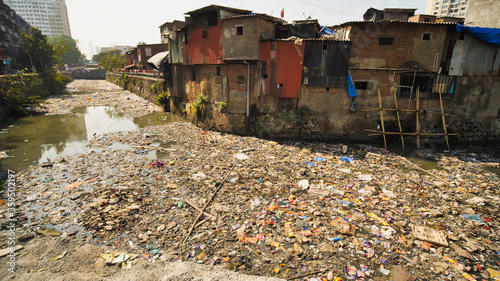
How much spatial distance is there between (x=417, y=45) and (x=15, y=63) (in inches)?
1650

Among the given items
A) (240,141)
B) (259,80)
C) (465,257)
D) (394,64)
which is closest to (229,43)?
(259,80)

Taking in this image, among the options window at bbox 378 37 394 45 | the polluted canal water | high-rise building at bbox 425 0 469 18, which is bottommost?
the polluted canal water

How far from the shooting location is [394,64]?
10.2 meters

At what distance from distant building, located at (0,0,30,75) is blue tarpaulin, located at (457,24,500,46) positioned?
130 feet

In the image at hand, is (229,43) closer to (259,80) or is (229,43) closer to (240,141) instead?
(259,80)

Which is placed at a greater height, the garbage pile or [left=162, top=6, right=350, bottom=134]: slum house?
[left=162, top=6, right=350, bottom=134]: slum house

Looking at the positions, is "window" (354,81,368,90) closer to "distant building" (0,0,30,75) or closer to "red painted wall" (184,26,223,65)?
"red painted wall" (184,26,223,65)

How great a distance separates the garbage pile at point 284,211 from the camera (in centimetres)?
445

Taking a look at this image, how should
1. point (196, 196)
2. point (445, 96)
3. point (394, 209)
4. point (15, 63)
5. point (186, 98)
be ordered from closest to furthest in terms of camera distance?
point (394, 209)
point (196, 196)
point (445, 96)
point (186, 98)
point (15, 63)

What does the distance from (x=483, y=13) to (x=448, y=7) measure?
84.2m

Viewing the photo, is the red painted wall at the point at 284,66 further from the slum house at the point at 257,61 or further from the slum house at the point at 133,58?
the slum house at the point at 133,58

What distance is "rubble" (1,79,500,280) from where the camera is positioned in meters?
4.45

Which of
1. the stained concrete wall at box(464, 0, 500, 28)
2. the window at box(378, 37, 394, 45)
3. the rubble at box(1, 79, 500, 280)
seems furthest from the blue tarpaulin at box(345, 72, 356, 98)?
the stained concrete wall at box(464, 0, 500, 28)

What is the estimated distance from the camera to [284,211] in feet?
19.1
